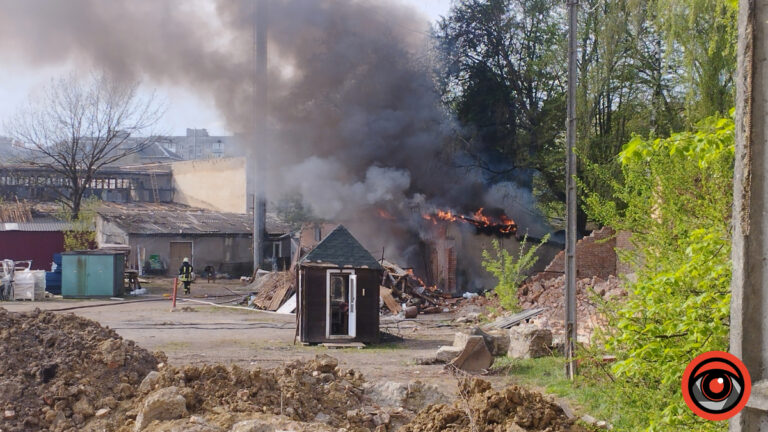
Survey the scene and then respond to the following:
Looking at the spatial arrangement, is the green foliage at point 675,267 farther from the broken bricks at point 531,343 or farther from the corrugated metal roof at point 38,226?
the corrugated metal roof at point 38,226

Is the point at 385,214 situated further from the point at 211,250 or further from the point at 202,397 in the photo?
the point at 202,397

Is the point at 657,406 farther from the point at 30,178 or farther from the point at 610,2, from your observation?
the point at 30,178

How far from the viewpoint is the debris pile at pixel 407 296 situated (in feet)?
Result: 75.2

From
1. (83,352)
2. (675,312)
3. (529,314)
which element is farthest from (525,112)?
(675,312)

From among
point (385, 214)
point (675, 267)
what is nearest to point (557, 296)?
point (385, 214)

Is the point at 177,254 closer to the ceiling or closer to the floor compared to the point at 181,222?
closer to the floor

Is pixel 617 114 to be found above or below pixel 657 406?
above

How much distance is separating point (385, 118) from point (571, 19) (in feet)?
63.5

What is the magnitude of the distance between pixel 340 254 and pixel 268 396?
6.92 metres

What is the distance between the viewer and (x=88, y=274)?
26172 millimetres

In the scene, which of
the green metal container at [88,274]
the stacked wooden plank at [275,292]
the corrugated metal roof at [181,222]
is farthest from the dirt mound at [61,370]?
the corrugated metal roof at [181,222]

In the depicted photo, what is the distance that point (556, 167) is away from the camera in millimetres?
27516

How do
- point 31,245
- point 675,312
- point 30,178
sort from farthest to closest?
1. point 30,178
2. point 31,245
3. point 675,312

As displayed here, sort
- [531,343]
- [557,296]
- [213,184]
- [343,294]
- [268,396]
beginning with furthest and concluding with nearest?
[213,184] < [557,296] < [343,294] < [531,343] < [268,396]
